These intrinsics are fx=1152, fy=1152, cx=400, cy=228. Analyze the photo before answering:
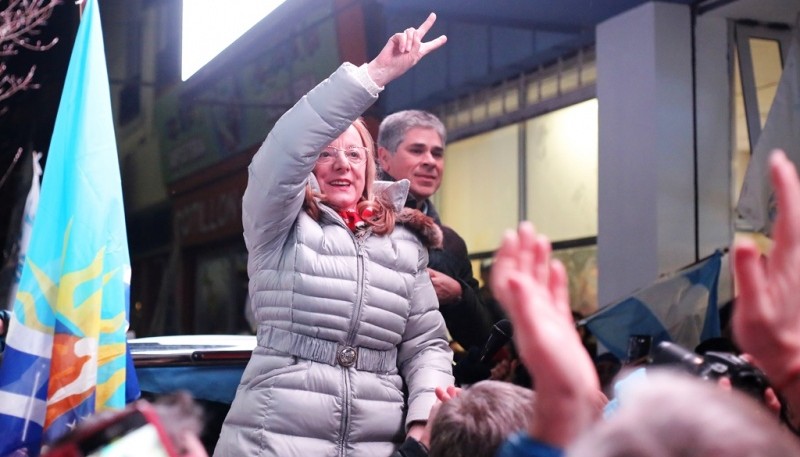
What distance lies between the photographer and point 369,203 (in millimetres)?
3320

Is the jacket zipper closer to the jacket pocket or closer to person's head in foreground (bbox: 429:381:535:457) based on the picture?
the jacket pocket

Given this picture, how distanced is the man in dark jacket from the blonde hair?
0.66 m

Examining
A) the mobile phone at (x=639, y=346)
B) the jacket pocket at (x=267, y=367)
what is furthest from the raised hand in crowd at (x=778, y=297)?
the mobile phone at (x=639, y=346)

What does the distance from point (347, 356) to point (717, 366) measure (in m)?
1.51

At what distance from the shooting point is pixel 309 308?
3.11 metres

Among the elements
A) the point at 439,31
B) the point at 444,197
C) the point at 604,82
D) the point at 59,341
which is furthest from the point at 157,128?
the point at 59,341

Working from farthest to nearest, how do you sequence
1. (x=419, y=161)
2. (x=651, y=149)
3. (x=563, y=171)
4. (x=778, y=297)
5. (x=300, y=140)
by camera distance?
(x=563, y=171)
(x=651, y=149)
(x=419, y=161)
(x=300, y=140)
(x=778, y=297)

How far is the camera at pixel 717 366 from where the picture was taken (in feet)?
5.73

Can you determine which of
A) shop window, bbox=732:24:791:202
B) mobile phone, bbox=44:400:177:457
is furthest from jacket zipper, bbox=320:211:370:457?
shop window, bbox=732:24:791:202

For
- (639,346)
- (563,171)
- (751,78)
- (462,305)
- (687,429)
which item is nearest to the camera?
(687,429)

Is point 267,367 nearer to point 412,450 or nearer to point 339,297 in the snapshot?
point 339,297

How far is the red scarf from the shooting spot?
10.7ft

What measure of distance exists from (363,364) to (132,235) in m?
12.2

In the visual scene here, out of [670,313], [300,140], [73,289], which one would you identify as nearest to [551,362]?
[300,140]
